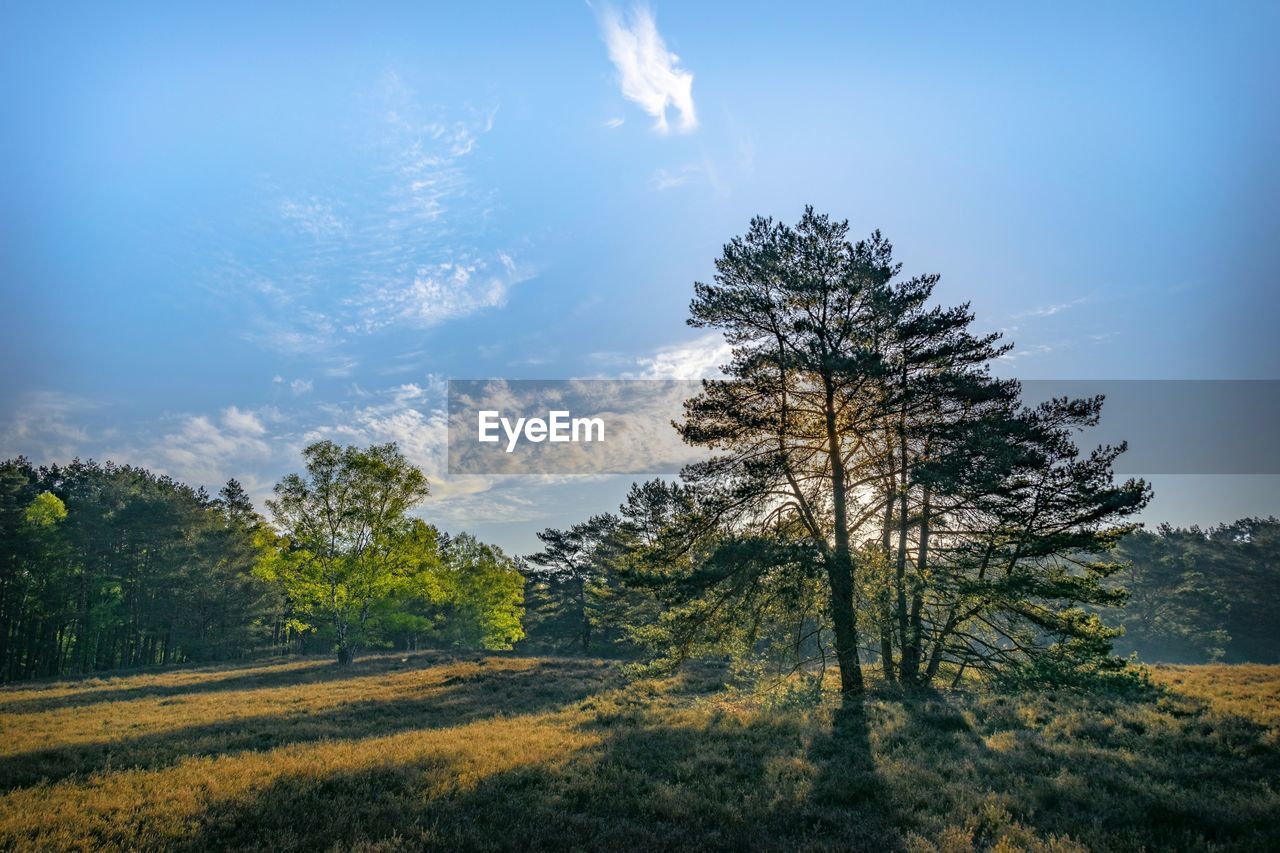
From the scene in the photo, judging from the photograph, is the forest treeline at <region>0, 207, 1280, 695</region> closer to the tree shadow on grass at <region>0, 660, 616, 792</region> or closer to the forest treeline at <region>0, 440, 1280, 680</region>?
the tree shadow on grass at <region>0, 660, 616, 792</region>

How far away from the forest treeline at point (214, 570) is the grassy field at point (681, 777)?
16638mm

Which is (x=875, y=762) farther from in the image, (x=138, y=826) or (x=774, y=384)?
(x=138, y=826)

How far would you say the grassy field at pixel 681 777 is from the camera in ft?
22.6

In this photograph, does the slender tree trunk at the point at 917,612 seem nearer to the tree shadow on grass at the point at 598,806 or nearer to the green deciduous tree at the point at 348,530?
the tree shadow on grass at the point at 598,806

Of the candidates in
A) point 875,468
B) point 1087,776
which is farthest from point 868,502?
point 1087,776

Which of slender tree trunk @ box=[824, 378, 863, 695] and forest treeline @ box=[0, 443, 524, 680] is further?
forest treeline @ box=[0, 443, 524, 680]

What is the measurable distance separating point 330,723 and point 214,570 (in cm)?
3968

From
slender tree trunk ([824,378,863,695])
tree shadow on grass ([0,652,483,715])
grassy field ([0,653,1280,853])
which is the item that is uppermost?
slender tree trunk ([824,378,863,695])

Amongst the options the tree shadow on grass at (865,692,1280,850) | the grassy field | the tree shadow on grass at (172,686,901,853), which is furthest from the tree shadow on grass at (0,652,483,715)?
the tree shadow on grass at (865,692,1280,850)

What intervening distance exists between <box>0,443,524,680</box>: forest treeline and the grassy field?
1664 centimetres

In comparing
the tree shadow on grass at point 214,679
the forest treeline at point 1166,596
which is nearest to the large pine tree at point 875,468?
the tree shadow on grass at point 214,679

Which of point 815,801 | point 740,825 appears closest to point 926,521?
point 815,801

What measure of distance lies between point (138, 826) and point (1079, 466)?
20524mm

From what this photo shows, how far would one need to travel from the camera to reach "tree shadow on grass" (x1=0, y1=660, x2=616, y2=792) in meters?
11.0
